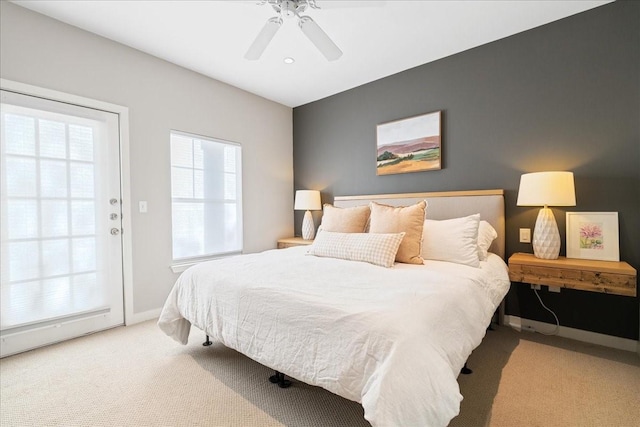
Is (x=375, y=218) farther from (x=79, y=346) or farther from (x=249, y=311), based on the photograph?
(x=79, y=346)

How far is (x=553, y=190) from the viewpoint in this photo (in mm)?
2221

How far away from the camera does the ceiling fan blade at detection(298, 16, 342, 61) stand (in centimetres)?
198

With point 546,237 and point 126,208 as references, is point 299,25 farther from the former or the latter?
point 546,237

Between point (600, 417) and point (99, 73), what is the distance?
435cm

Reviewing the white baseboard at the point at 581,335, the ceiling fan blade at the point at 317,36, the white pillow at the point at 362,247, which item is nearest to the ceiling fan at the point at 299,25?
the ceiling fan blade at the point at 317,36

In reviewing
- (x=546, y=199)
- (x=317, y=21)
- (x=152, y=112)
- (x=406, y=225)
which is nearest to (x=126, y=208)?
(x=152, y=112)

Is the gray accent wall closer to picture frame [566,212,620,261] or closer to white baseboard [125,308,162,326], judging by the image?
picture frame [566,212,620,261]

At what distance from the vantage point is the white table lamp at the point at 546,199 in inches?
87.4

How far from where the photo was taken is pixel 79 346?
2389mm

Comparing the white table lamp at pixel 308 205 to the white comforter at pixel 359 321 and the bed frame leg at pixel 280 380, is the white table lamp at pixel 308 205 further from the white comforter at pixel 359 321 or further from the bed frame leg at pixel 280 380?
the bed frame leg at pixel 280 380

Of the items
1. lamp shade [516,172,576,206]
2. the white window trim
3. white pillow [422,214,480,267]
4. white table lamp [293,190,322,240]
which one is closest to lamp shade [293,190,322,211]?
white table lamp [293,190,322,240]

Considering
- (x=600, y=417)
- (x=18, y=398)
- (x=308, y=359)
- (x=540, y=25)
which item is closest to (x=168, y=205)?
(x=18, y=398)

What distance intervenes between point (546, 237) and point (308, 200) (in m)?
2.68

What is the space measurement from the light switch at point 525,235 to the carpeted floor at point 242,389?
846mm
